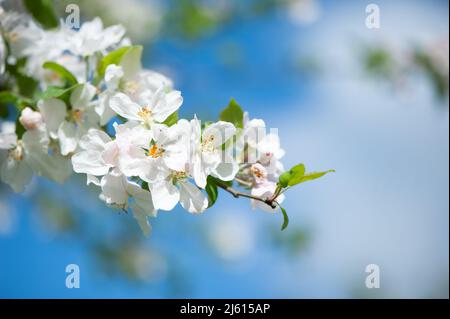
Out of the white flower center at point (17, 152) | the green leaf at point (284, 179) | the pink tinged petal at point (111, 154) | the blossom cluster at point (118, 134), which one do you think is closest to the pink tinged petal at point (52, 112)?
the blossom cluster at point (118, 134)

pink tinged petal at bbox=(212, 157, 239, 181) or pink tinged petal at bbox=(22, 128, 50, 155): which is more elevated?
pink tinged petal at bbox=(22, 128, 50, 155)

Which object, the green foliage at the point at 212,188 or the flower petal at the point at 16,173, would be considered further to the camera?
the flower petal at the point at 16,173

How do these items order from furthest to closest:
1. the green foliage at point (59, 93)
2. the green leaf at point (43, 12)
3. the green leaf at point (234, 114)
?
1. the green leaf at point (43, 12)
2. the green foliage at point (59, 93)
3. the green leaf at point (234, 114)

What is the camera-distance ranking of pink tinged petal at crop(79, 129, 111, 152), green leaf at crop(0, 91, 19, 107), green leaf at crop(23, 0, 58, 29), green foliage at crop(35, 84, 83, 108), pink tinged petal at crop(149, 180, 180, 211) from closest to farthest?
pink tinged petal at crop(149, 180, 180, 211), pink tinged petal at crop(79, 129, 111, 152), green foliage at crop(35, 84, 83, 108), green leaf at crop(0, 91, 19, 107), green leaf at crop(23, 0, 58, 29)

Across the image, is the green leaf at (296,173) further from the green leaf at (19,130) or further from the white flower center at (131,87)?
the green leaf at (19,130)

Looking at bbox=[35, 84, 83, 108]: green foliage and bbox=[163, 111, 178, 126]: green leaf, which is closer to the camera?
bbox=[163, 111, 178, 126]: green leaf

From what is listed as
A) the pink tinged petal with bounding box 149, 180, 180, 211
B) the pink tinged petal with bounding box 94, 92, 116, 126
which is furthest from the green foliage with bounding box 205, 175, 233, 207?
the pink tinged petal with bounding box 94, 92, 116, 126

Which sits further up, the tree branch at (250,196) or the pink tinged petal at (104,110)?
the pink tinged petal at (104,110)

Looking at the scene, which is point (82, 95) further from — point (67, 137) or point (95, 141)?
point (95, 141)

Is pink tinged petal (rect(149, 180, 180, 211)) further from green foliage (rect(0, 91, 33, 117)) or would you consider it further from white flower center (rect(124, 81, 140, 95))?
green foliage (rect(0, 91, 33, 117))
